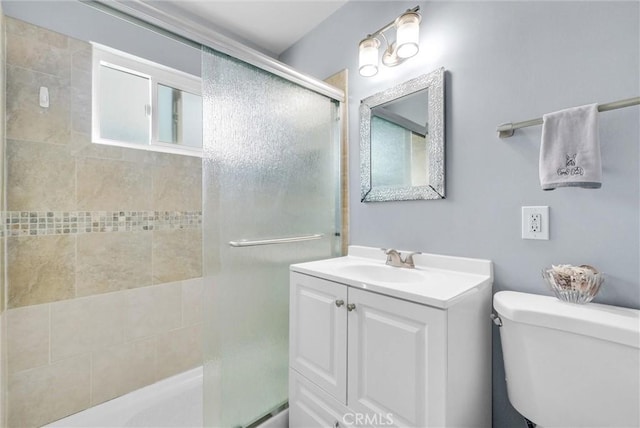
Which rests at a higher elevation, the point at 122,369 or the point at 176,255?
the point at 176,255

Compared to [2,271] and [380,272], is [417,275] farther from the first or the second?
[2,271]

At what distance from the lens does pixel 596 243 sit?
2.91ft

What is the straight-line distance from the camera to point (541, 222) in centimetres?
98

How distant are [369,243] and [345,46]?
1231mm

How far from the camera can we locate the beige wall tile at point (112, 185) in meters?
1.52

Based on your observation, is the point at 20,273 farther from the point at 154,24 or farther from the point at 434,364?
the point at 434,364

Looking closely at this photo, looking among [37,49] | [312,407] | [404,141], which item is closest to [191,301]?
[312,407]

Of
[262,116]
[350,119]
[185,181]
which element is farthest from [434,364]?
[185,181]

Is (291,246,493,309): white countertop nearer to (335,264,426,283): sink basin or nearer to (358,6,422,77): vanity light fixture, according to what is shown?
(335,264,426,283): sink basin

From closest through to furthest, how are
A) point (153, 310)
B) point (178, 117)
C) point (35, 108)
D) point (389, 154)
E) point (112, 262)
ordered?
point (35, 108)
point (389, 154)
point (112, 262)
point (153, 310)
point (178, 117)

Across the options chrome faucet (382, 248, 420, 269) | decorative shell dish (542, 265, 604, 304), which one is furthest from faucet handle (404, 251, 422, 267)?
decorative shell dish (542, 265, 604, 304)

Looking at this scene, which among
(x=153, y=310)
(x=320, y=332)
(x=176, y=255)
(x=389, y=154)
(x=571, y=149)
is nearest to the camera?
(x=571, y=149)

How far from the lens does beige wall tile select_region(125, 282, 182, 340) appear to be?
1.67 meters

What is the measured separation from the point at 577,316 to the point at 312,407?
100 cm
